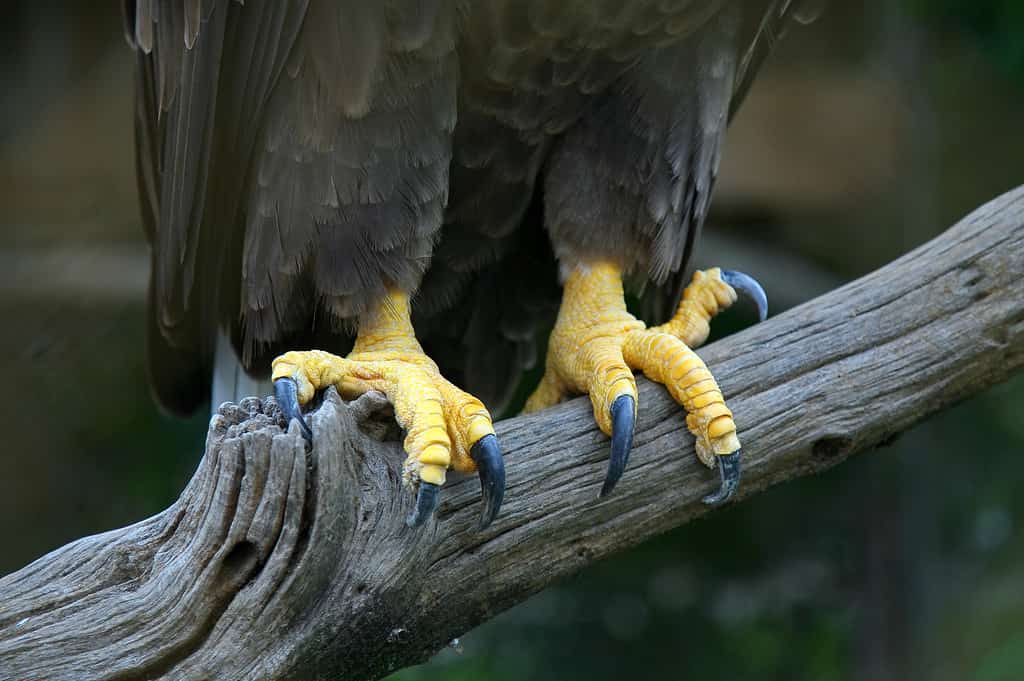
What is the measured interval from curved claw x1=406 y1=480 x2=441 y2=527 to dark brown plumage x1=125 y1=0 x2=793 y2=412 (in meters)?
0.59

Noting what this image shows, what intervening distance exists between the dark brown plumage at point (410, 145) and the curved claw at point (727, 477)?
642 millimetres

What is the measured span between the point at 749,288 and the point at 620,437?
674 mm

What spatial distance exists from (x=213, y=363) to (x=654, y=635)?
228cm

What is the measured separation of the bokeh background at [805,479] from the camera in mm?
4473

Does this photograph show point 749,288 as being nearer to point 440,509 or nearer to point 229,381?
point 440,509

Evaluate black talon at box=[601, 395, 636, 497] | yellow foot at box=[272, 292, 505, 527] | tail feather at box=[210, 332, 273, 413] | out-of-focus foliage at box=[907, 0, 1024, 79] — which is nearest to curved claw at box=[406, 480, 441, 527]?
yellow foot at box=[272, 292, 505, 527]

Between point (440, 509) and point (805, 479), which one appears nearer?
point (440, 509)

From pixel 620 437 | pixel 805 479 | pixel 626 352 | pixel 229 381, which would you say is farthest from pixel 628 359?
pixel 805 479

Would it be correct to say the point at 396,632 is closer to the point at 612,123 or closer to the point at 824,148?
the point at 612,123

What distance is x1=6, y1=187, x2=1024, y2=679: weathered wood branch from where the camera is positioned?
1.90 meters

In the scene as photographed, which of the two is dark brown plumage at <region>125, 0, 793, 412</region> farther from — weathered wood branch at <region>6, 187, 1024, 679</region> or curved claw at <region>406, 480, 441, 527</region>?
curved claw at <region>406, 480, 441, 527</region>

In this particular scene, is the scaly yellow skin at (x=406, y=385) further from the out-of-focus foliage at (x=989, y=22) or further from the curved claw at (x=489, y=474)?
the out-of-focus foliage at (x=989, y=22)

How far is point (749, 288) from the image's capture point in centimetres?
273

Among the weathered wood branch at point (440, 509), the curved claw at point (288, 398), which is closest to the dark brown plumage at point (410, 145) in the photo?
the curved claw at point (288, 398)
